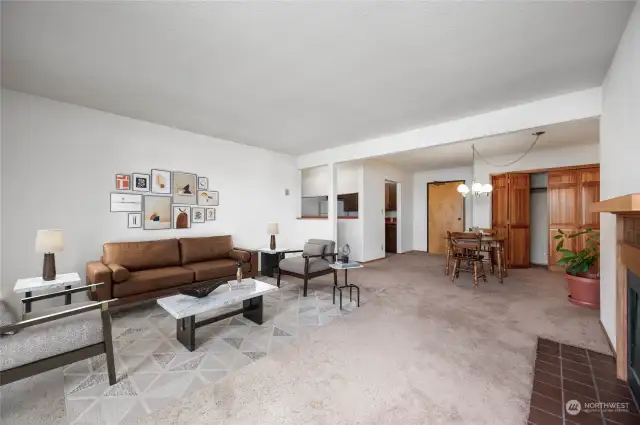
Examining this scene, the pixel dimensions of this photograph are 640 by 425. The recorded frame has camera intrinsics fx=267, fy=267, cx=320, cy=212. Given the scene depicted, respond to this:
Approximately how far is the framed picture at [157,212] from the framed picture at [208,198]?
0.49 meters

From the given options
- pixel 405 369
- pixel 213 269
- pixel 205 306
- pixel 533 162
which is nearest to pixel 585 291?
pixel 405 369

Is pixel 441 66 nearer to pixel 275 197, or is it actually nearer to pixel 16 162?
pixel 275 197

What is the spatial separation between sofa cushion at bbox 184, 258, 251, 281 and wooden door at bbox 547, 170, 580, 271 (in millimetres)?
5950

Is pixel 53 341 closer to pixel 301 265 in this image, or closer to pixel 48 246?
pixel 48 246

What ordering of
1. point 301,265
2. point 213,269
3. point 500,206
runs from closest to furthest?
point 213,269 < point 301,265 < point 500,206

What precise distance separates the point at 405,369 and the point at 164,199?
→ 3.98 meters

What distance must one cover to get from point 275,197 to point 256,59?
11.9 feet

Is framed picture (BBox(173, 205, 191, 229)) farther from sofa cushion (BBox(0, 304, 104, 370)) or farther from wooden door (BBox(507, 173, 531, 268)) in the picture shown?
Result: wooden door (BBox(507, 173, 531, 268))

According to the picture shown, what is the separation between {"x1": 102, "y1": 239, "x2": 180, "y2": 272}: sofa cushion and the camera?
3.35 meters

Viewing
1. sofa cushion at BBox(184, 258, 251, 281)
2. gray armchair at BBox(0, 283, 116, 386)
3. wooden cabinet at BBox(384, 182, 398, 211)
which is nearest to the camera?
gray armchair at BBox(0, 283, 116, 386)

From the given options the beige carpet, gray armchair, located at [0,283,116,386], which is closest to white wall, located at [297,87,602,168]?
the beige carpet

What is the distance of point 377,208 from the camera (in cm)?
661

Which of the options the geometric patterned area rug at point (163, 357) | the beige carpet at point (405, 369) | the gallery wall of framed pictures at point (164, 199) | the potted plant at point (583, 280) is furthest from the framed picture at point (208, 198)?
the potted plant at point (583, 280)

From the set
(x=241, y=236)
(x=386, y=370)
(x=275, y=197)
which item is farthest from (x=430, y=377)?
(x=275, y=197)
